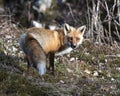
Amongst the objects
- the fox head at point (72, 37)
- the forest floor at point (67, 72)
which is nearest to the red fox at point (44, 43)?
the fox head at point (72, 37)

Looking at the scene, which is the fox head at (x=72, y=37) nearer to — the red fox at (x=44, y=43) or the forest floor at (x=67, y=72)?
the red fox at (x=44, y=43)

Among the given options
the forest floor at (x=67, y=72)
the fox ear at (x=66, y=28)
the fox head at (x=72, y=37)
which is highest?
the fox ear at (x=66, y=28)

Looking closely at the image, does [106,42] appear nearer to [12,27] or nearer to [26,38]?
[12,27]

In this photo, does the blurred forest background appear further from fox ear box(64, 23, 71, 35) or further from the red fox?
fox ear box(64, 23, 71, 35)

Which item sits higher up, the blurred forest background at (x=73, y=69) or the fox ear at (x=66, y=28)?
the fox ear at (x=66, y=28)

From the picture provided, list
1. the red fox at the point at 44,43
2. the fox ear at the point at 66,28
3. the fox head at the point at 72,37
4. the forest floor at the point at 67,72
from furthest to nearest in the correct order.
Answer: the fox ear at the point at 66,28 → the fox head at the point at 72,37 → the red fox at the point at 44,43 → the forest floor at the point at 67,72

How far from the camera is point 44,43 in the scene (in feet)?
28.8

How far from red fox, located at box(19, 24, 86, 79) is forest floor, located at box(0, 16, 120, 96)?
1.00ft

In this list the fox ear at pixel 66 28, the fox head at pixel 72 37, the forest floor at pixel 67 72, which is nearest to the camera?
the forest floor at pixel 67 72

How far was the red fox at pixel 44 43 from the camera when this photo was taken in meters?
7.96

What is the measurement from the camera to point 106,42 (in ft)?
38.9

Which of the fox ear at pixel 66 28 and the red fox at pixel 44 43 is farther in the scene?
the fox ear at pixel 66 28

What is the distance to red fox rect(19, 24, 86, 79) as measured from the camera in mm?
7961

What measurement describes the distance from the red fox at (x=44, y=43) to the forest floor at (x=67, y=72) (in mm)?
306
